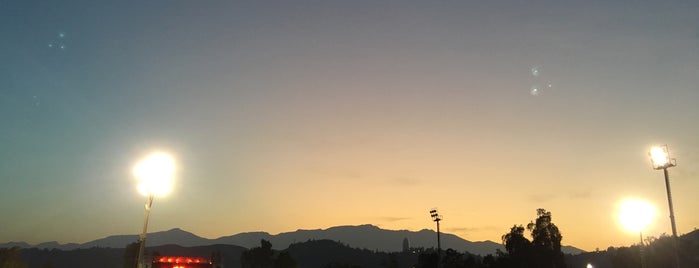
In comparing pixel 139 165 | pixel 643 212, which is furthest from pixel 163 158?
pixel 643 212

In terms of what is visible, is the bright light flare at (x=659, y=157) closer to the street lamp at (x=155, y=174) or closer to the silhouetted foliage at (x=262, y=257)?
the street lamp at (x=155, y=174)

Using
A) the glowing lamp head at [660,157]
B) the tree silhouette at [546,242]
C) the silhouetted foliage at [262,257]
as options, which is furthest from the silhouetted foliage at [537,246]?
the silhouetted foliage at [262,257]

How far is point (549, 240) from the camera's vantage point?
90.9 metres

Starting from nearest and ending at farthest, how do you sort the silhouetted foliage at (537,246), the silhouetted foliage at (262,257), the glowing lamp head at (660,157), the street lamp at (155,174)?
the street lamp at (155,174), the glowing lamp head at (660,157), the silhouetted foliage at (537,246), the silhouetted foliage at (262,257)

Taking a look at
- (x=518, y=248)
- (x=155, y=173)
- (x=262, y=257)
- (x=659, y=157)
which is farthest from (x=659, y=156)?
(x=262, y=257)

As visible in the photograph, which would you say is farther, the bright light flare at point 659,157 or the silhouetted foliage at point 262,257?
the silhouetted foliage at point 262,257

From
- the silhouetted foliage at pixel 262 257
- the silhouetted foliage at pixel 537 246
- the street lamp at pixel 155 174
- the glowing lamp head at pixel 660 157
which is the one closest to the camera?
the street lamp at pixel 155 174

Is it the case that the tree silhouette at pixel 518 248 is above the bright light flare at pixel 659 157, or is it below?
below

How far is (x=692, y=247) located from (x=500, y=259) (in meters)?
67.6

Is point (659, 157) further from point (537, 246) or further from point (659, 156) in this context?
point (537, 246)

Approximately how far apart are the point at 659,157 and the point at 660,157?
0.24 feet

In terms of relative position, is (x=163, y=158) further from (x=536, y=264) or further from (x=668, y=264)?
(x=668, y=264)

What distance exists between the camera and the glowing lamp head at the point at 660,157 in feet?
120

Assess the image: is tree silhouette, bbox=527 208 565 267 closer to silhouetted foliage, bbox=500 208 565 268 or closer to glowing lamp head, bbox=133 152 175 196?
silhouetted foliage, bbox=500 208 565 268
